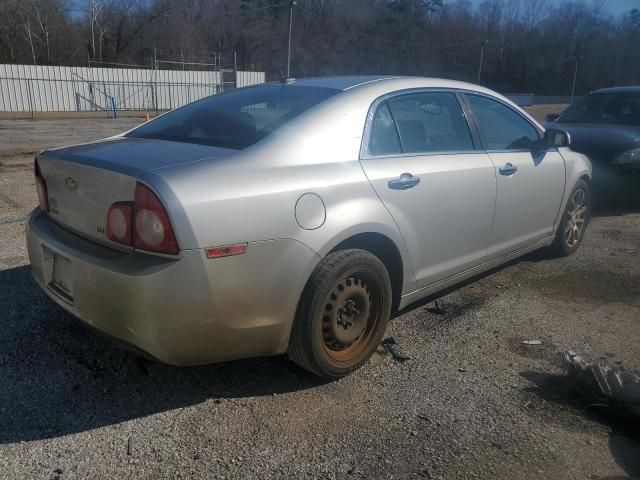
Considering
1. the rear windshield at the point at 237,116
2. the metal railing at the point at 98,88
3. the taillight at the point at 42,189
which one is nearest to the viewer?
the rear windshield at the point at 237,116

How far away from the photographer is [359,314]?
3.05 meters

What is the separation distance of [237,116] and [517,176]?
211cm

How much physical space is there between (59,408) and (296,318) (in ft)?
3.99

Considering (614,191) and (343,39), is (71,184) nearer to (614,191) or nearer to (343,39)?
(614,191)

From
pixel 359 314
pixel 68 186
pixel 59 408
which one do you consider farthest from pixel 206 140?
pixel 59 408

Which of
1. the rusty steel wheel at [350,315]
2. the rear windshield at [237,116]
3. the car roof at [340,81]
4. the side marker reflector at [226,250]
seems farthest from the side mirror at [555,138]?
the side marker reflector at [226,250]

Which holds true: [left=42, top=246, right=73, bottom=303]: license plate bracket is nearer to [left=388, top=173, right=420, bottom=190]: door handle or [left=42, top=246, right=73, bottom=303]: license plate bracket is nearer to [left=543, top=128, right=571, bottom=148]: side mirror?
[left=388, top=173, right=420, bottom=190]: door handle

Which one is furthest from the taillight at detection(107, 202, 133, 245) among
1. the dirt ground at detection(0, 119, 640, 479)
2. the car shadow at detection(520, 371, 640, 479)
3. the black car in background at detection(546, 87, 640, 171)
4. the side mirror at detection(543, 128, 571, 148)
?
the black car in background at detection(546, 87, 640, 171)

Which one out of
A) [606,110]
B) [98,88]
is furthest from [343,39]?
[606,110]

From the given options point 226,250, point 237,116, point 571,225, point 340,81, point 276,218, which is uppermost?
point 340,81

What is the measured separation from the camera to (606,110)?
26.0 ft

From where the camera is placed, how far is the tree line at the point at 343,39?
51.3m

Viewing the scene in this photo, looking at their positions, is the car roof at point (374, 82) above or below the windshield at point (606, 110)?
above

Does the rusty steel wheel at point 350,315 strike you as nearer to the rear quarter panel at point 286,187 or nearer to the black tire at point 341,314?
the black tire at point 341,314
